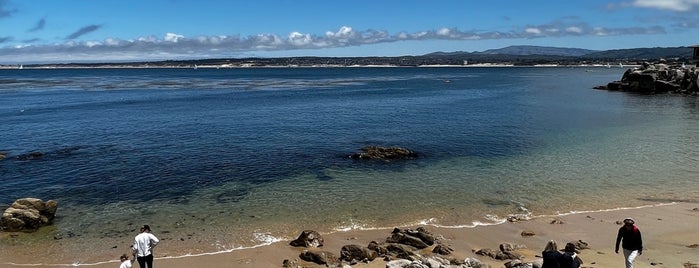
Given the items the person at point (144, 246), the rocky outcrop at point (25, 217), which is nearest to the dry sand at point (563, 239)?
the person at point (144, 246)

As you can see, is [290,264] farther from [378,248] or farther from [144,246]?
[144,246]

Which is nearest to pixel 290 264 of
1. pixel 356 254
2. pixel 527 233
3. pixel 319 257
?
pixel 319 257

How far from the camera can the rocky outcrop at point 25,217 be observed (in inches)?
888

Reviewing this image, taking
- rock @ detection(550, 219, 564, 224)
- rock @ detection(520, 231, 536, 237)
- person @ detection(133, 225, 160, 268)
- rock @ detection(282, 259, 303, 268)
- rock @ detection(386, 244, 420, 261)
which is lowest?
rock @ detection(520, 231, 536, 237)

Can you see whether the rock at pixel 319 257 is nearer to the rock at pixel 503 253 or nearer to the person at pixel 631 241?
the rock at pixel 503 253

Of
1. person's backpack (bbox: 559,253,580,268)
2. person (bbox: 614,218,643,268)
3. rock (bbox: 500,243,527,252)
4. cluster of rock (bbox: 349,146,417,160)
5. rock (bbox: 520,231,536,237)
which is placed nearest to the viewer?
person's backpack (bbox: 559,253,580,268)

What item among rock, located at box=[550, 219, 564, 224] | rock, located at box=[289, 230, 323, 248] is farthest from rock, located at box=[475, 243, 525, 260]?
rock, located at box=[289, 230, 323, 248]

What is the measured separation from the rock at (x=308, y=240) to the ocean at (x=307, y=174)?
3.88ft

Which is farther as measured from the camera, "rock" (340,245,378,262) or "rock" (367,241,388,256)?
"rock" (367,241,388,256)

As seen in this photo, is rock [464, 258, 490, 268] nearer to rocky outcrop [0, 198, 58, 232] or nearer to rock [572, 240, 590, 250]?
rock [572, 240, 590, 250]

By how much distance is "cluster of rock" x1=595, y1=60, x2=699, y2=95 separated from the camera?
293ft

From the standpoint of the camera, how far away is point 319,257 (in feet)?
61.1

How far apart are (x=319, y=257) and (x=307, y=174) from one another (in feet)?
45.1

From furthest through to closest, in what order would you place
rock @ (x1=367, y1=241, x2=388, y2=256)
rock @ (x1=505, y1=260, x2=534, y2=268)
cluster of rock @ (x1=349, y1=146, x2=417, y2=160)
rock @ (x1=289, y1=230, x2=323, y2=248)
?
1. cluster of rock @ (x1=349, y1=146, x2=417, y2=160)
2. rock @ (x1=289, y1=230, x2=323, y2=248)
3. rock @ (x1=367, y1=241, x2=388, y2=256)
4. rock @ (x1=505, y1=260, x2=534, y2=268)
